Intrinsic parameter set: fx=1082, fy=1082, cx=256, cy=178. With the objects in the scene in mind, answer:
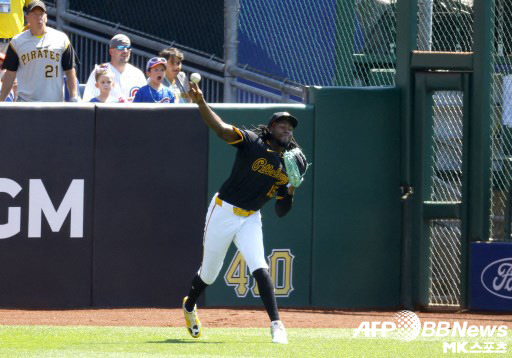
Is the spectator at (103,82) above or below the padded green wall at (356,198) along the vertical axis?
above

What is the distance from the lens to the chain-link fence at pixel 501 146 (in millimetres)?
10383

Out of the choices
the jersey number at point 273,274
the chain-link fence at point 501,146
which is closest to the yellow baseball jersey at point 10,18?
the jersey number at point 273,274

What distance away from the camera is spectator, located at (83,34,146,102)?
10773mm

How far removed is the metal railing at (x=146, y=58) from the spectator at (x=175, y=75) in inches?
64.4

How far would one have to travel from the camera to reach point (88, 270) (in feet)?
32.6

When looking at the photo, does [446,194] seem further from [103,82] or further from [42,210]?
[42,210]

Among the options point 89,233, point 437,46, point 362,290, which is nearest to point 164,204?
point 89,233

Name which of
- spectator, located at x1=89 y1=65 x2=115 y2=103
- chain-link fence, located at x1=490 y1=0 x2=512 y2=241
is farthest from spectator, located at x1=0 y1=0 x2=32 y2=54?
chain-link fence, located at x1=490 y1=0 x2=512 y2=241

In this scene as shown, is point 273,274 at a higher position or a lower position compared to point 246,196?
lower

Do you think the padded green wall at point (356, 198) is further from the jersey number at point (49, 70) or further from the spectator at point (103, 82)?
the jersey number at point (49, 70)

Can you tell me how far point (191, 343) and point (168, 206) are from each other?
2546 millimetres

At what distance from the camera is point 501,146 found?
1045 centimetres

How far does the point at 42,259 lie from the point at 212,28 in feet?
16.0

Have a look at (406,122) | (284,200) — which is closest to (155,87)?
(406,122)
